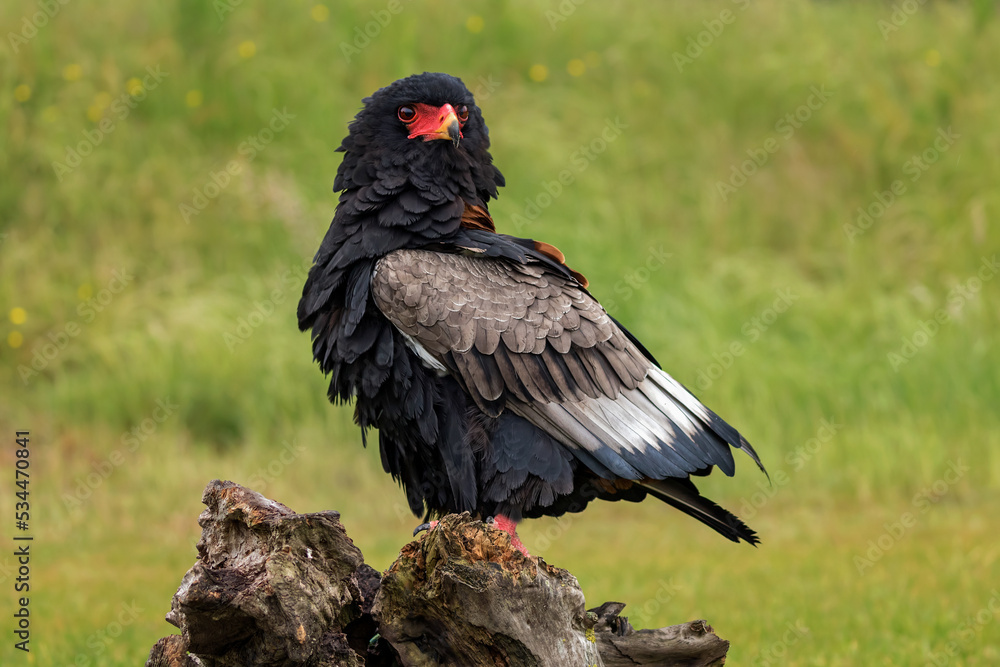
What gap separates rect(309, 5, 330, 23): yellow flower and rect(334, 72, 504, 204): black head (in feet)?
31.2

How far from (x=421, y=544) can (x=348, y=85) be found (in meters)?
11.0

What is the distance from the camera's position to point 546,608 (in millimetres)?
3322

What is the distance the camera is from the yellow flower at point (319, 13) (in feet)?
44.9

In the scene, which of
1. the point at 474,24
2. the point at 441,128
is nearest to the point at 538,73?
the point at 474,24

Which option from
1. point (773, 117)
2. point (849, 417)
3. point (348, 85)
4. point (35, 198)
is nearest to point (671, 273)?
point (849, 417)

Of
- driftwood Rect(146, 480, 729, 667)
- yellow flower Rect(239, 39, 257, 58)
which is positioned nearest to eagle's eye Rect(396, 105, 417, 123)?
driftwood Rect(146, 480, 729, 667)

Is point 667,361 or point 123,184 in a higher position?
point 123,184

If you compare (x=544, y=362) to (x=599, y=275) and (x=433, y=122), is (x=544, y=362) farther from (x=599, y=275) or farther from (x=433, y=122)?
(x=599, y=275)

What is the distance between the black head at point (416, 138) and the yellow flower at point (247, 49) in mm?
8665

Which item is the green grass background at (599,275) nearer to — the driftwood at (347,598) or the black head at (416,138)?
the driftwood at (347,598)

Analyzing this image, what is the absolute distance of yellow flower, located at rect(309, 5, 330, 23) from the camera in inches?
539

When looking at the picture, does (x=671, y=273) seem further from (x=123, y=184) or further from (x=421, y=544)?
(x=421, y=544)

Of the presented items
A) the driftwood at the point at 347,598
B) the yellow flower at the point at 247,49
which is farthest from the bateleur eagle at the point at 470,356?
the yellow flower at the point at 247,49

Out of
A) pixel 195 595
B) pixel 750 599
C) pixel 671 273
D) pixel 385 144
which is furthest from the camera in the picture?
pixel 671 273
